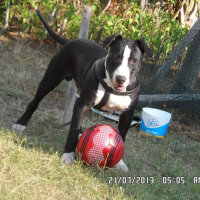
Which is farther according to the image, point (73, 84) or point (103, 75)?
point (73, 84)

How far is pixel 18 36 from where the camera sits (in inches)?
332

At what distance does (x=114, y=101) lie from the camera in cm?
378

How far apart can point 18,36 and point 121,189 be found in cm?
581

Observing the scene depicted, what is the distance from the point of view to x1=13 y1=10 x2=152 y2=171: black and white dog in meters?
3.53

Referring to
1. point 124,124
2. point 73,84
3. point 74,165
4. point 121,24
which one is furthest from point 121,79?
point 121,24

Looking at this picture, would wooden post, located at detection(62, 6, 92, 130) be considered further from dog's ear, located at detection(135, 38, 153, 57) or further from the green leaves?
the green leaves

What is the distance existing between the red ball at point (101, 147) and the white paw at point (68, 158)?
0.12 metres

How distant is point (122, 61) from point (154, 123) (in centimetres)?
211

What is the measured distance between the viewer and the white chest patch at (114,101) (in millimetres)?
3744

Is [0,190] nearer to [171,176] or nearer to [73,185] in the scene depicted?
[73,185]

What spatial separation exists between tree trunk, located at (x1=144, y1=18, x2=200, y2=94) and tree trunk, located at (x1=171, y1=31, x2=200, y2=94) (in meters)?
0.20

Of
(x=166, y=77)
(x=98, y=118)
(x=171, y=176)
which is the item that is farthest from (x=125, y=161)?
(x=166, y=77)

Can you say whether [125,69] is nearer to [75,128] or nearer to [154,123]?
[75,128]

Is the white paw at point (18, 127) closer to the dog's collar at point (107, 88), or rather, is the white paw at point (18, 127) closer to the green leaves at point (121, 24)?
the dog's collar at point (107, 88)
